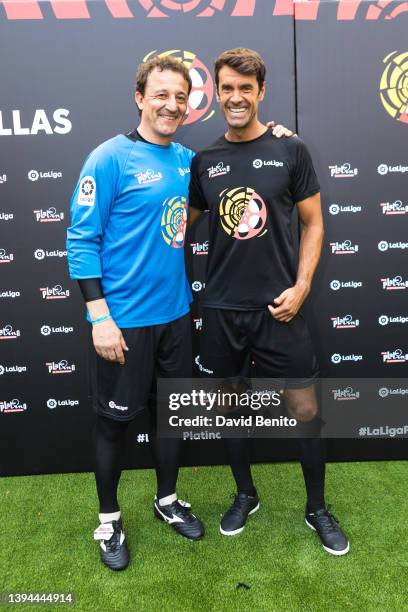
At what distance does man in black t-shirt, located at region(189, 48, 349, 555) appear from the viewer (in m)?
1.86

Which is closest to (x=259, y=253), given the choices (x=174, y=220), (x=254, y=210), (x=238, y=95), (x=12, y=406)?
(x=254, y=210)

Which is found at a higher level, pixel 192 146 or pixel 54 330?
pixel 192 146

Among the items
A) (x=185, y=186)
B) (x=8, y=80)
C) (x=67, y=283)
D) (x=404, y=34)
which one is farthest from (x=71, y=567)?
(x=404, y=34)

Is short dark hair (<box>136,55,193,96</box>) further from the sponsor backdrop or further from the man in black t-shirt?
the sponsor backdrop

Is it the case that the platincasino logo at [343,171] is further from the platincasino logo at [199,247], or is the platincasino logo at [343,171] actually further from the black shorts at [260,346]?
the black shorts at [260,346]

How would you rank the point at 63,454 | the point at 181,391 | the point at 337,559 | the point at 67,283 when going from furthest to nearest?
the point at 63,454
the point at 67,283
the point at 181,391
the point at 337,559

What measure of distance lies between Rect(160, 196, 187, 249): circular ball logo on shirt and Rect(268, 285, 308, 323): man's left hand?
456 mm

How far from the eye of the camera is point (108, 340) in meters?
1.79

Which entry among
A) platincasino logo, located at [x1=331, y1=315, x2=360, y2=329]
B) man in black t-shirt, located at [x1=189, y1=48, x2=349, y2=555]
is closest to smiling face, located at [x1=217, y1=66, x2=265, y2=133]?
man in black t-shirt, located at [x1=189, y1=48, x2=349, y2=555]

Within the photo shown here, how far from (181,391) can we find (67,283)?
2.96ft

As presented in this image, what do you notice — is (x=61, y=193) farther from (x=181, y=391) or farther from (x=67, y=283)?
(x=181, y=391)

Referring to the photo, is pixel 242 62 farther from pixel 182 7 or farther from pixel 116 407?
→ pixel 116 407

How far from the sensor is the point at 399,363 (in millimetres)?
2695

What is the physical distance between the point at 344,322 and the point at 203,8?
1.74 meters
